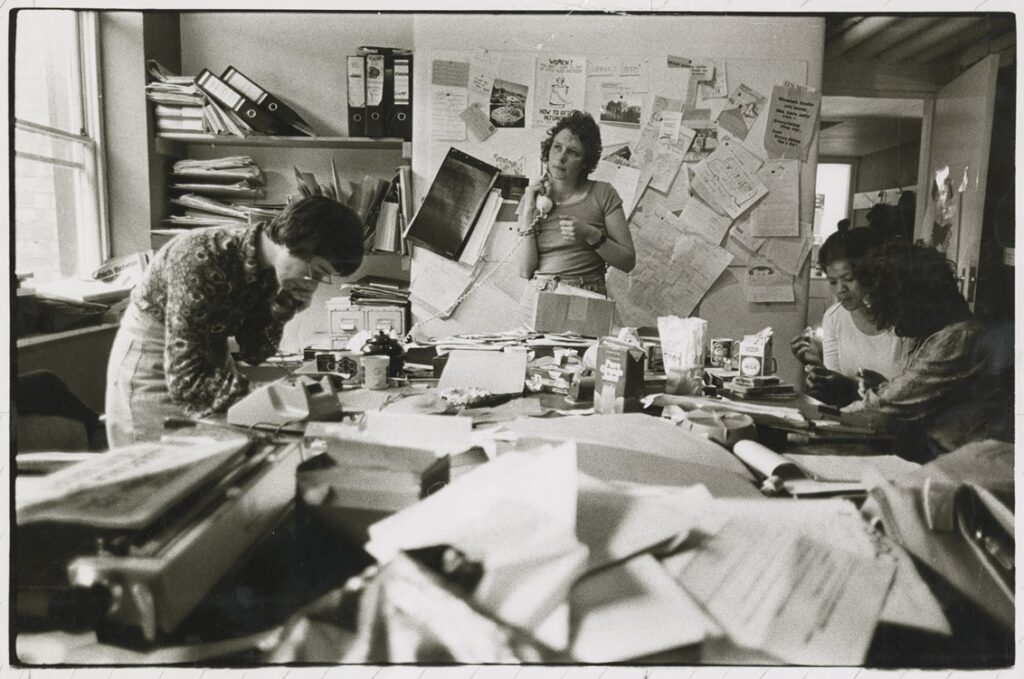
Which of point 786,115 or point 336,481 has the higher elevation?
point 786,115

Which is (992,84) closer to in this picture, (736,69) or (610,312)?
(736,69)

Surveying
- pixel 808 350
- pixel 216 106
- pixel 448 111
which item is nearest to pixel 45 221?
pixel 216 106

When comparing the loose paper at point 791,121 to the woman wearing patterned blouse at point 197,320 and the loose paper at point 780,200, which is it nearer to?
the loose paper at point 780,200

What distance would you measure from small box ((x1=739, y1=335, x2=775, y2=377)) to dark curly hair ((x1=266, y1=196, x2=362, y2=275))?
0.79 meters

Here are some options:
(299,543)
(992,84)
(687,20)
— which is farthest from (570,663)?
(992,84)

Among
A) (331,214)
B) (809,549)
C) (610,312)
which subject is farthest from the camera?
(610,312)

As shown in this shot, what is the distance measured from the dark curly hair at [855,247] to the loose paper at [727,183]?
0.17 m

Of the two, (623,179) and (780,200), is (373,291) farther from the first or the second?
(780,200)

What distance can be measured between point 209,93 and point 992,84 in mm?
1565

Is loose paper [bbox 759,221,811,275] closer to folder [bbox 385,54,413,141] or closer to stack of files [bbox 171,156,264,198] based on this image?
folder [bbox 385,54,413,141]

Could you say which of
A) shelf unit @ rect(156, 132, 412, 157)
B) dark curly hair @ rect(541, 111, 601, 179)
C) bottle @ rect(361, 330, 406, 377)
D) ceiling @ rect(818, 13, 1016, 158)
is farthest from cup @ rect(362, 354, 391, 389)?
ceiling @ rect(818, 13, 1016, 158)

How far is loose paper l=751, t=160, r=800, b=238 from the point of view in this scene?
1498mm

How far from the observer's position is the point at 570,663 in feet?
4.45

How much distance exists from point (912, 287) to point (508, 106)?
891 mm
